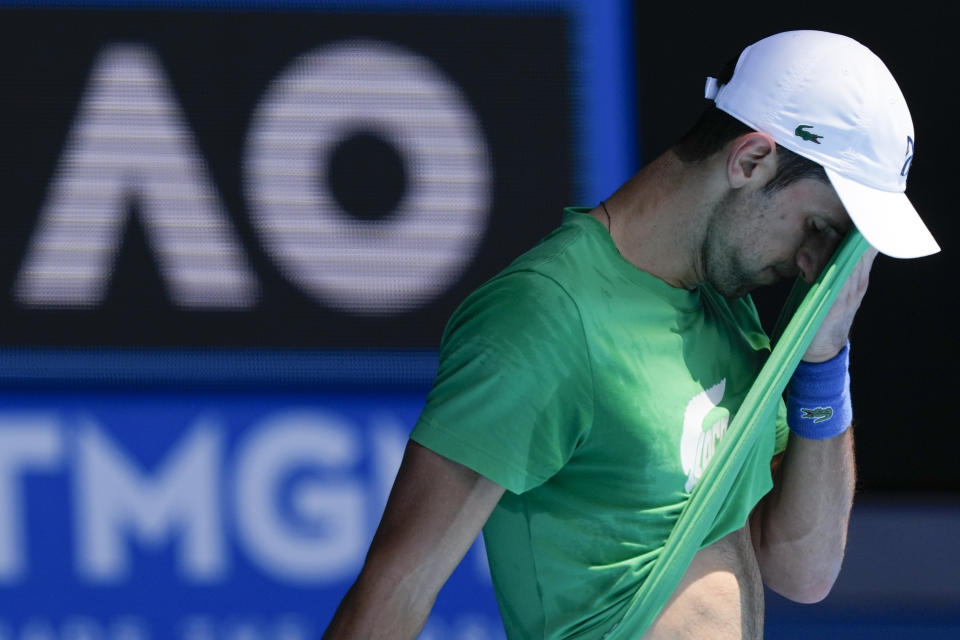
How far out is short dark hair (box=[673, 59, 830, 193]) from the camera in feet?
5.24

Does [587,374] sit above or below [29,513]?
above

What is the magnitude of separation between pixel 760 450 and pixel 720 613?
0.19 metres

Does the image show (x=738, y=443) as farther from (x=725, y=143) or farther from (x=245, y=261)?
(x=245, y=261)

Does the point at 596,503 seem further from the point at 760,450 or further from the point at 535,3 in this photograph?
the point at 535,3

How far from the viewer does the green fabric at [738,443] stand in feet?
5.12

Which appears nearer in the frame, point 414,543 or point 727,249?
point 414,543

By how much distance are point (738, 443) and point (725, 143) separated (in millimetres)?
334

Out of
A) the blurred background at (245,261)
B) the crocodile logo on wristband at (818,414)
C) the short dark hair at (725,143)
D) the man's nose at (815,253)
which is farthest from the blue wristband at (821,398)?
the blurred background at (245,261)

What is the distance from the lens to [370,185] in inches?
116

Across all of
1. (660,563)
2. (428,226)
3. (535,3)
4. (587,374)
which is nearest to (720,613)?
(660,563)

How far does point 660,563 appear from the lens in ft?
5.11

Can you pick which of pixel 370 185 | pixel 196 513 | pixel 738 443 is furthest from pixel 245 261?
pixel 738 443

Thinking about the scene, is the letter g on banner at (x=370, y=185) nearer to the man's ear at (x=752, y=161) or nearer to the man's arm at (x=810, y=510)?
the man's arm at (x=810, y=510)

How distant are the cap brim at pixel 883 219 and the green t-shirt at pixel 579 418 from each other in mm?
213
